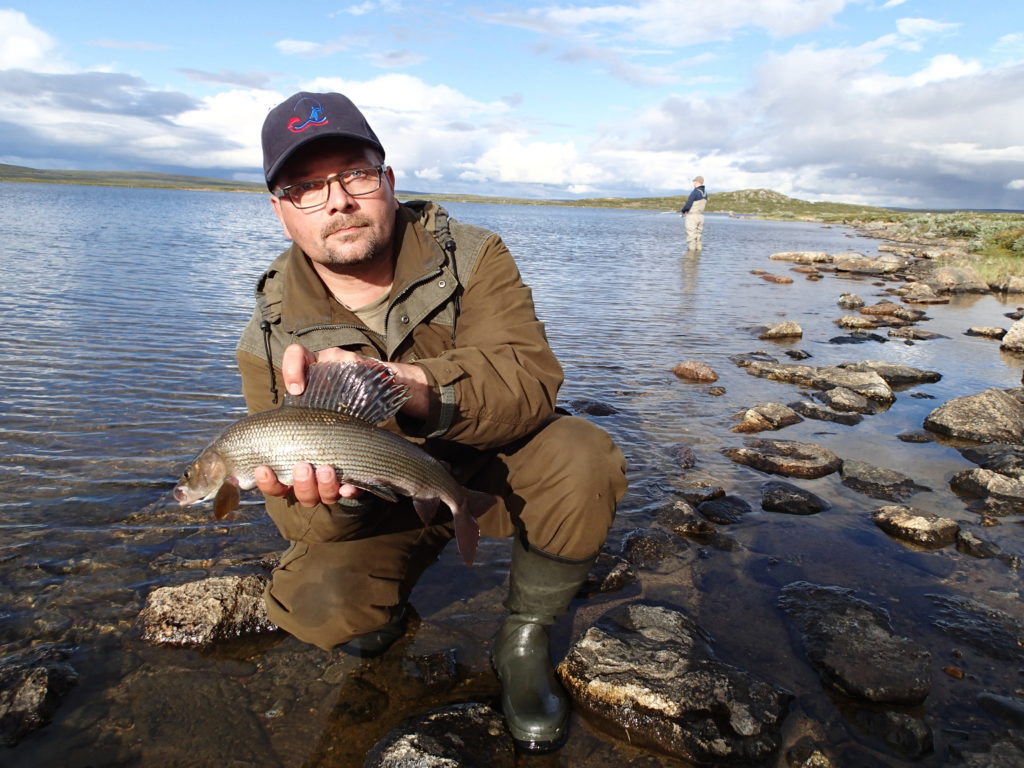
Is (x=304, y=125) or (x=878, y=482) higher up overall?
(x=304, y=125)

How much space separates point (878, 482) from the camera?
6656 mm

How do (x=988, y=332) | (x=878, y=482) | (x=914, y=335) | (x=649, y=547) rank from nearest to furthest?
(x=649, y=547)
(x=878, y=482)
(x=914, y=335)
(x=988, y=332)

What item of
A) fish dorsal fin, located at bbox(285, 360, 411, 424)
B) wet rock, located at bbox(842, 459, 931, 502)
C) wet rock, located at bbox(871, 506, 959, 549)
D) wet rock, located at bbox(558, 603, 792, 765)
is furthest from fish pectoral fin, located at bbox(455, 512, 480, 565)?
wet rock, located at bbox(842, 459, 931, 502)

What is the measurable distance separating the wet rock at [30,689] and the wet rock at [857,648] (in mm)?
4384

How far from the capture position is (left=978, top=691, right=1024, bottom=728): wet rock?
3.56 metres

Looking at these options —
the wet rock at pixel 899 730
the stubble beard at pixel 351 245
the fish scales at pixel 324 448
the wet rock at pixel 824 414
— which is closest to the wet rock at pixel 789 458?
the wet rock at pixel 824 414

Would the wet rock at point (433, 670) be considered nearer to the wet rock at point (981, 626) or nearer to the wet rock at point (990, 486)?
the wet rock at point (981, 626)

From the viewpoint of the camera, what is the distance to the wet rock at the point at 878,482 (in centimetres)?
650

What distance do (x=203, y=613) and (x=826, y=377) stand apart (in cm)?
961

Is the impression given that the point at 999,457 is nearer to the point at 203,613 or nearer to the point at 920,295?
the point at 203,613

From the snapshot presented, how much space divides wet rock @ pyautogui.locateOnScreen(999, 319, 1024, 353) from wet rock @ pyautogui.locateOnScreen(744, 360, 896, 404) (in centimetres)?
509

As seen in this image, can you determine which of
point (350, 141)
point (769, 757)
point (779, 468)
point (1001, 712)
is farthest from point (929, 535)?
point (350, 141)

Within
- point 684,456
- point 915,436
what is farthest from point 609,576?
point 915,436

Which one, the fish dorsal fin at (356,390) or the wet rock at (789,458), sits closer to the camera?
the fish dorsal fin at (356,390)
